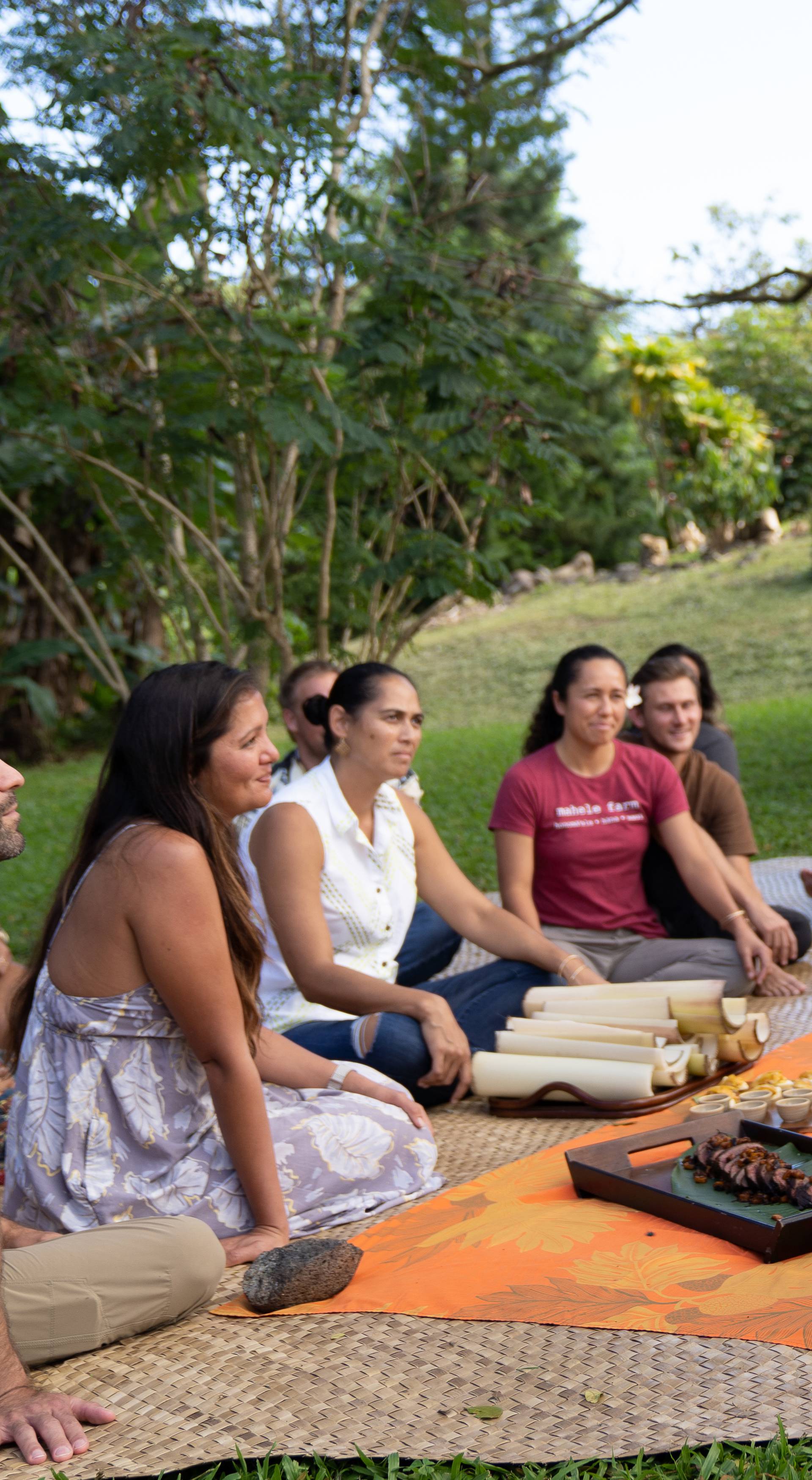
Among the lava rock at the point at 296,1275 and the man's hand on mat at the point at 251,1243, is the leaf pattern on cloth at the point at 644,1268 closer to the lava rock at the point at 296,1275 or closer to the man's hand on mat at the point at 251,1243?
the lava rock at the point at 296,1275

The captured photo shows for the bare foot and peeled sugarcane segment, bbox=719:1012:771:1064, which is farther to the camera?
the bare foot

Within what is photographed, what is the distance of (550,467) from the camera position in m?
5.01

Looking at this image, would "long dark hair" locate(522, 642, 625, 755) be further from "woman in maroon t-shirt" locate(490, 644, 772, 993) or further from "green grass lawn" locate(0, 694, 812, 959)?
"green grass lawn" locate(0, 694, 812, 959)

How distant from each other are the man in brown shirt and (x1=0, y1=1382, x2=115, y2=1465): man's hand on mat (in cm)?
290

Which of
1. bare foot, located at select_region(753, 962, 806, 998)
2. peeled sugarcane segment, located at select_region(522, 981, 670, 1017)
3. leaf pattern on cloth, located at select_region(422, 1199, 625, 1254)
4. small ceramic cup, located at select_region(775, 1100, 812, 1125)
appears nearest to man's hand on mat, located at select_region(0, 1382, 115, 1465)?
leaf pattern on cloth, located at select_region(422, 1199, 625, 1254)

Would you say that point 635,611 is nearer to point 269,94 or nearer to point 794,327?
point 794,327

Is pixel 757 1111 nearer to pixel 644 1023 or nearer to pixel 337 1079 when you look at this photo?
pixel 644 1023

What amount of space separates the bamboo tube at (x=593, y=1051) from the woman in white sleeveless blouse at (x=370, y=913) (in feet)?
0.39

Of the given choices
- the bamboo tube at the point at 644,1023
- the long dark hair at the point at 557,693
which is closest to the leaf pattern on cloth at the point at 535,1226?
the bamboo tube at the point at 644,1023

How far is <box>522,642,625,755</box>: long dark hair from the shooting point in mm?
3994

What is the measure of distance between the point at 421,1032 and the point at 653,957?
1.10 metres

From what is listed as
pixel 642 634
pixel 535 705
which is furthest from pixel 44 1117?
pixel 642 634

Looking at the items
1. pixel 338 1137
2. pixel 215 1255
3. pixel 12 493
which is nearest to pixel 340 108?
pixel 338 1137

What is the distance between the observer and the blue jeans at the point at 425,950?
14.4 feet
